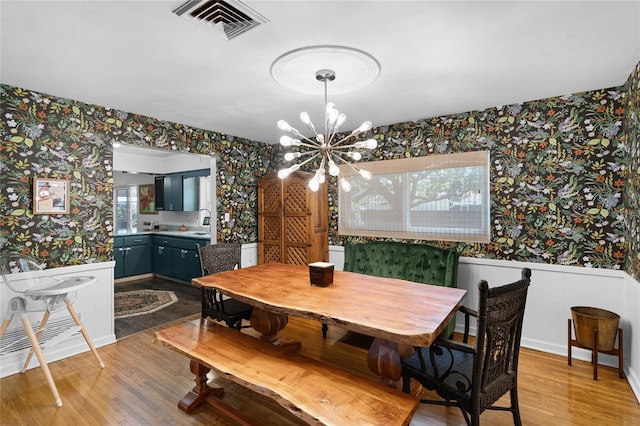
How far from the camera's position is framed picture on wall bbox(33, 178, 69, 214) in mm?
2828

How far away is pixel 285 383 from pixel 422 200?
268 cm

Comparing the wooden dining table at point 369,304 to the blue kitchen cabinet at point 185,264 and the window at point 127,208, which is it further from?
the window at point 127,208

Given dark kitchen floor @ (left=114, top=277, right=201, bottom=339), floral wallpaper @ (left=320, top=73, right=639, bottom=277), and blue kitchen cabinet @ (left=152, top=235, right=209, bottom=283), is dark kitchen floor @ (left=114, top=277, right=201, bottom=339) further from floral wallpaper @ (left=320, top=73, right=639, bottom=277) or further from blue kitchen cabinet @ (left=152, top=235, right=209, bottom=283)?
floral wallpaper @ (left=320, top=73, right=639, bottom=277)

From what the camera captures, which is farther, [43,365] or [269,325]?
[269,325]

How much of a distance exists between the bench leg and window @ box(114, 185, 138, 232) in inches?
221

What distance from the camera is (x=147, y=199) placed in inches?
265

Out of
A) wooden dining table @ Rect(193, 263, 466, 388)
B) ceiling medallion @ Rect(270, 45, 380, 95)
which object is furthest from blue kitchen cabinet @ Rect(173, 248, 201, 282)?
ceiling medallion @ Rect(270, 45, 380, 95)

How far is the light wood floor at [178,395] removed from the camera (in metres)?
2.09

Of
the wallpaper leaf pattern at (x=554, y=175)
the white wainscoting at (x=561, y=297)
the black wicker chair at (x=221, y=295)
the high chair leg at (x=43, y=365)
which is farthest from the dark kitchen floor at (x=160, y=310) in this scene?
the white wainscoting at (x=561, y=297)

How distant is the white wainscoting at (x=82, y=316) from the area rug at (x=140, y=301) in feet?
2.49

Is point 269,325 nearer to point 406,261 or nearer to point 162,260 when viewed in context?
point 406,261

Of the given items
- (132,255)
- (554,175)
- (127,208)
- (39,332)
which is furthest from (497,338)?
(127,208)

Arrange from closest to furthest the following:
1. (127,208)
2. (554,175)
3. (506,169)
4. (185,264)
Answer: (554,175) < (506,169) < (185,264) < (127,208)

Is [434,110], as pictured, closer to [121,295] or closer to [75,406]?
[75,406]
